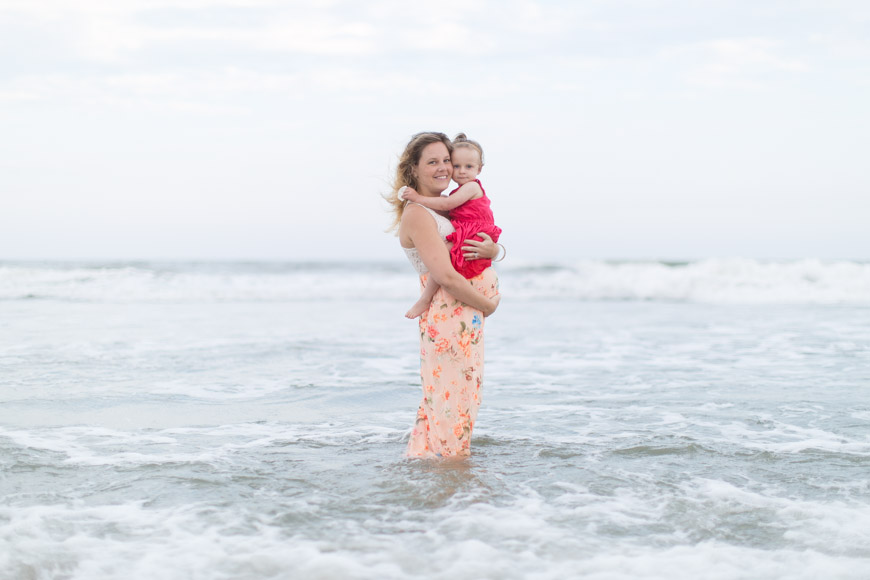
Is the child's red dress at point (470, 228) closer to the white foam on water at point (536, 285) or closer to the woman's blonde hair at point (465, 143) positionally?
the woman's blonde hair at point (465, 143)

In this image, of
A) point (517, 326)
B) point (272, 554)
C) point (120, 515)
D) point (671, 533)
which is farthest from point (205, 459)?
point (517, 326)

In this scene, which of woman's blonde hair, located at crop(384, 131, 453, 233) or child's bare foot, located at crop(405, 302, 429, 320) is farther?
child's bare foot, located at crop(405, 302, 429, 320)

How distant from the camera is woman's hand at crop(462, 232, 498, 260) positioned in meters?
3.98

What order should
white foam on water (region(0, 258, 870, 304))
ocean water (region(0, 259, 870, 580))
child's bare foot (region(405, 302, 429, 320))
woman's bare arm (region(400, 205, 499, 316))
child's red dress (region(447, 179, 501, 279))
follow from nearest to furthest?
ocean water (region(0, 259, 870, 580))
woman's bare arm (region(400, 205, 499, 316))
child's red dress (region(447, 179, 501, 279))
child's bare foot (region(405, 302, 429, 320))
white foam on water (region(0, 258, 870, 304))

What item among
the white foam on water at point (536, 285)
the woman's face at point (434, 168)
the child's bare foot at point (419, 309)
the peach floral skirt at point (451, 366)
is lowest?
the white foam on water at point (536, 285)

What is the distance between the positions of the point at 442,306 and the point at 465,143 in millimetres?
908

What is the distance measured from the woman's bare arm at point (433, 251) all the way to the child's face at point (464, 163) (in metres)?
0.31

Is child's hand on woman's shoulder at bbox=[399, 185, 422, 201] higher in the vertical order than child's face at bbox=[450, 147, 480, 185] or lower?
lower

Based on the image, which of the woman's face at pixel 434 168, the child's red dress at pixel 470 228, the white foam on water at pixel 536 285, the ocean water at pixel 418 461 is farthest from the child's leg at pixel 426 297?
the white foam on water at pixel 536 285

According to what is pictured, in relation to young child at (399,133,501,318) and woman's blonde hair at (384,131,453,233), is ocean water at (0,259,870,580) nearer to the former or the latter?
young child at (399,133,501,318)

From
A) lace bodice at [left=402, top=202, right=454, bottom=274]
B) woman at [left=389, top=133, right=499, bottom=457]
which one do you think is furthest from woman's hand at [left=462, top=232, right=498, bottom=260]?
lace bodice at [left=402, top=202, right=454, bottom=274]

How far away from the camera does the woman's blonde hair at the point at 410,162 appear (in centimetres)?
400

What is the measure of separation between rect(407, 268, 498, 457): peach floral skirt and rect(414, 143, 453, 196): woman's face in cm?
54

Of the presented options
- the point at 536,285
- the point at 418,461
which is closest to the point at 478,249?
the point at 418,461
